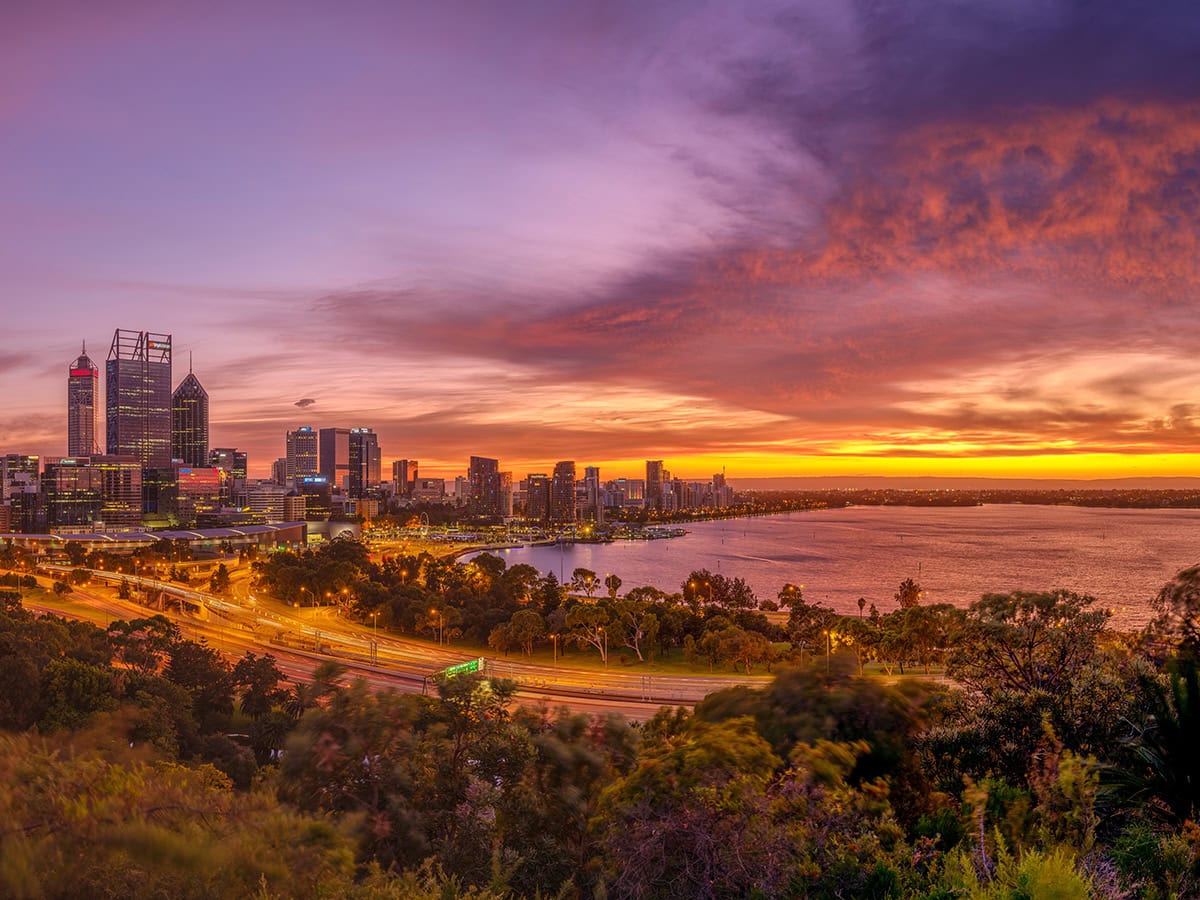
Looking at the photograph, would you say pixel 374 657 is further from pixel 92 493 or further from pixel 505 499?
pixel 505 499

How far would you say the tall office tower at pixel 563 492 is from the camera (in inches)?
6029

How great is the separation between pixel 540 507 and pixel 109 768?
153 meters

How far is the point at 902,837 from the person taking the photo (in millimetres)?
4020

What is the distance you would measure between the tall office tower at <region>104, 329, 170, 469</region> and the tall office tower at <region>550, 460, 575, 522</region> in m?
73.4

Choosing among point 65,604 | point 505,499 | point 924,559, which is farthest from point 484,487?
point 65,604

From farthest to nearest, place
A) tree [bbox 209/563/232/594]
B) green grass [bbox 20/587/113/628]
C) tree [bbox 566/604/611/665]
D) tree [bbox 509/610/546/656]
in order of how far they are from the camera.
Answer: tree [bbox 209/563/232/594], green grass [bbox 20/587/113/628], tree [bbox 566/604/611/665], tree [bbox 509/610/546/656]

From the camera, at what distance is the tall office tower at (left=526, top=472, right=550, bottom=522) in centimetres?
15462

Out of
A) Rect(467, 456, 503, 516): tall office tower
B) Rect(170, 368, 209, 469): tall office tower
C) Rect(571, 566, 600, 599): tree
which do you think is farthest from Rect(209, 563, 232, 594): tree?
Rect(170, 368, 209, 469): tall office tower

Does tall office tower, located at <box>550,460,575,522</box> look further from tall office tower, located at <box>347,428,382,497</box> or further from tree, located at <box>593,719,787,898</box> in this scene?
tree, located at <box>593,719,787,898</box>

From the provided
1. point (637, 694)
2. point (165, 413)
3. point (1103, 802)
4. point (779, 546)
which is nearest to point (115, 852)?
point (1103, 802)

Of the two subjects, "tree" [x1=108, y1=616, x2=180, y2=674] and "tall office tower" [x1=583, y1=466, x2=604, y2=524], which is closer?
"tree" [x1=108, y1=616, x2=180, y2=674]

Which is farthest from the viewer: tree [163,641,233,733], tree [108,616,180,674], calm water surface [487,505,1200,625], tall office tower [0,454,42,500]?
tall office tower [0,454,42,500]

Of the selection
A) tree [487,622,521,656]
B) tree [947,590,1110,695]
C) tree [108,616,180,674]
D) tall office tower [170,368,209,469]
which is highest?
tall office tower [170,368,209,469]

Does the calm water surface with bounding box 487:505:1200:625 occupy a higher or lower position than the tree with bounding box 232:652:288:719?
lower
